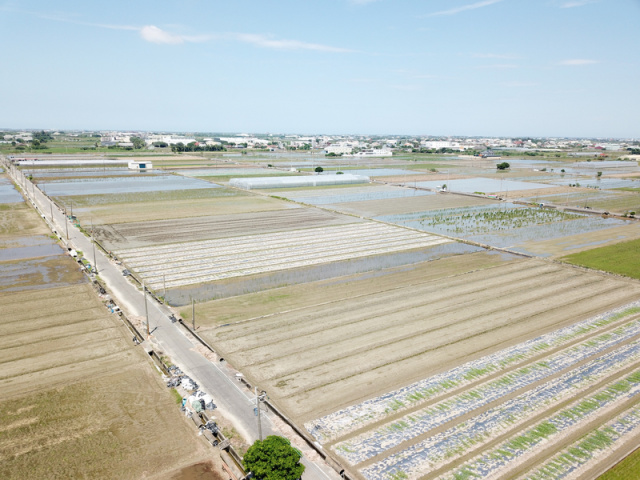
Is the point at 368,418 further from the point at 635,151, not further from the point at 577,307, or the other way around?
the point at 635,151

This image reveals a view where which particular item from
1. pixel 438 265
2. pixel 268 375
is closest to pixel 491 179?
pixel 438 265

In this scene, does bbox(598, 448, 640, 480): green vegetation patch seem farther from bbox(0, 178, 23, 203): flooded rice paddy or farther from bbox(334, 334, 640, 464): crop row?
bbox(0, 178, 23, 203): flooded rice paddy

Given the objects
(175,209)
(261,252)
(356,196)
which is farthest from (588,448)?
(356,196)

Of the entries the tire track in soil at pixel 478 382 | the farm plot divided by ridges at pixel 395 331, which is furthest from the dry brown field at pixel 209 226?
the tire track in soil at pixel 478 382

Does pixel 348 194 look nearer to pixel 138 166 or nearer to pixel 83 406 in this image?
pixel 138 166

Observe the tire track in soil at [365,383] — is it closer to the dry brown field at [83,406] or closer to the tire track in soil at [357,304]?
the dry brown field at [83,406]

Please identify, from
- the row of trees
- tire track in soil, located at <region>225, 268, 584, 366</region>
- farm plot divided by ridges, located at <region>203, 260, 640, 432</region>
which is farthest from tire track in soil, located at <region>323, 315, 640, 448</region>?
the row of trees
